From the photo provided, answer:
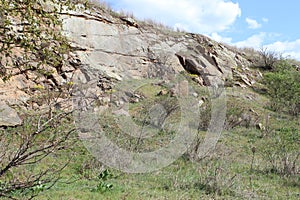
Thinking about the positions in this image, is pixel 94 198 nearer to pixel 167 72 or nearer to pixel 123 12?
pixel 167 72

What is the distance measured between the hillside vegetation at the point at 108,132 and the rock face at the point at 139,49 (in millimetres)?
173

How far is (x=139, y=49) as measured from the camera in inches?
631

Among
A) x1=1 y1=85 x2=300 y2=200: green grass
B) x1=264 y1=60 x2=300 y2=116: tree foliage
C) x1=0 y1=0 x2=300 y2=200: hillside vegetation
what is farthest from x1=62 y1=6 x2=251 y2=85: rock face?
x1=1 y1=85 x2=300 y2=200: green grass

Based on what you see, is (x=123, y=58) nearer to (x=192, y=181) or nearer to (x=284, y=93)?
(x=284, y=93)

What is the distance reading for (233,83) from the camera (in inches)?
731

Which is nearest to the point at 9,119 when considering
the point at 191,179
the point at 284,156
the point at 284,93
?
the point at 191,179

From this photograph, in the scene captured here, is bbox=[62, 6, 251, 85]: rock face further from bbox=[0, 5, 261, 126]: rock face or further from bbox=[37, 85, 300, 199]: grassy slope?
bbox=[37, 85, 300, 199]: grassy slope

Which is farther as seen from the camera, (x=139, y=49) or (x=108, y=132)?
(x=139, y=49)

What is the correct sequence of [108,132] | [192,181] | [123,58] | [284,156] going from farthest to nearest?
[123,58] < [108,132] < [284,156] < [192,181]

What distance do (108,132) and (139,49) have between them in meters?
8.37

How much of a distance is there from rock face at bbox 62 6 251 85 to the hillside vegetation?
6.8 inches

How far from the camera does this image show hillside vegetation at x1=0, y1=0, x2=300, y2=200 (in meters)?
3.03

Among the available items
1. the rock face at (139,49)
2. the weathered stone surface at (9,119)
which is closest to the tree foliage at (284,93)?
the rock face at (139,49)

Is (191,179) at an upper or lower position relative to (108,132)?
lower
